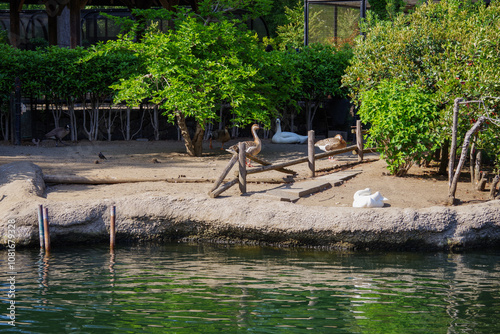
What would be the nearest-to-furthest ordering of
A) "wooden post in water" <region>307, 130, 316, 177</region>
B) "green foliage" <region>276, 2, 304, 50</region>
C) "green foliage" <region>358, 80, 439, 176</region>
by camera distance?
"green foliage" <region>358, 80, 439, 176</region>, "wooden post in water" <region>307, 130, 316, 177</region>, "green foliage" <region>276, 2, 304, 50</region>

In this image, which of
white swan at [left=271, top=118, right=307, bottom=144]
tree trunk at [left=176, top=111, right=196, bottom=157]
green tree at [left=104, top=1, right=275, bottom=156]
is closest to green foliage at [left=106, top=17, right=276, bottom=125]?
green tree at [left=104, top=1, right=275, bottom=156]

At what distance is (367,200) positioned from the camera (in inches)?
403

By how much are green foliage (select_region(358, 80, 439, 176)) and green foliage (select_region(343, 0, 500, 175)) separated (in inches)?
9.8

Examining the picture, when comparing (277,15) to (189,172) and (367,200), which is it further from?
(367,200)

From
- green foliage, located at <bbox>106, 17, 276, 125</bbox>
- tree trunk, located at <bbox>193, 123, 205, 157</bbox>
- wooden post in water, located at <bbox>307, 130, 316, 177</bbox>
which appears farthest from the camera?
tree trunk, located at <bbox>193, 123, 205, 157</bbox>

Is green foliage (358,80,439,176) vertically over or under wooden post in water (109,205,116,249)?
over

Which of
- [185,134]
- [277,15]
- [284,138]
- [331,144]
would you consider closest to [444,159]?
[331,144]

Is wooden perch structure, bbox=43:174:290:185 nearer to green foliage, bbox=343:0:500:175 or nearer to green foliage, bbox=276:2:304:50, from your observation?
green foliage, bbox=343:0:500:175

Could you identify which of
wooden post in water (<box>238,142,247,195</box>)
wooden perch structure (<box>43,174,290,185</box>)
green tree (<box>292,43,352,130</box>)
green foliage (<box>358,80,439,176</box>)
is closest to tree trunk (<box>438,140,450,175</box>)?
green foliage (<box>358,80,439,176</box>)

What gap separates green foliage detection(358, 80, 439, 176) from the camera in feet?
39.6

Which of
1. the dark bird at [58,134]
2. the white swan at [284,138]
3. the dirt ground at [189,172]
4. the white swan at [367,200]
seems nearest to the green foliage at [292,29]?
the white swan at [284,138]

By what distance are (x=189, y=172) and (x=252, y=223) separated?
390 cm

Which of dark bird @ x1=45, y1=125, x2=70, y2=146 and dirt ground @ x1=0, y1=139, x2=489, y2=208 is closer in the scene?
dirt ground @ x1=0, y1=139, x2=489, y2=208

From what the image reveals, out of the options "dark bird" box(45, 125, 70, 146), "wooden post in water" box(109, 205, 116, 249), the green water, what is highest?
"dark bird" box(45, 125, 70, 146)
